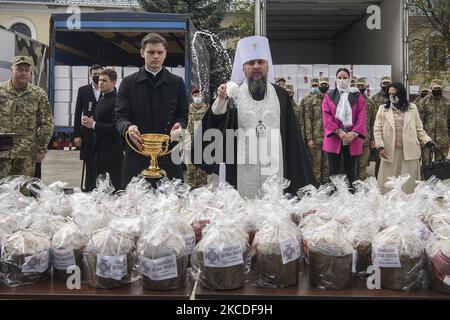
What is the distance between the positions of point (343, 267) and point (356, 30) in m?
9.94

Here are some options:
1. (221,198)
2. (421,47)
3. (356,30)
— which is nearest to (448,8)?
(421,47)

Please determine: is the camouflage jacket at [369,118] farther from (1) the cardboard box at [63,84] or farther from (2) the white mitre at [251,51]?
(1) the cardboard box at [63,84]

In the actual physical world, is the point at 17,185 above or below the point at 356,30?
below

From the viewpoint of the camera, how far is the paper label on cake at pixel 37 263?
5.05 ft

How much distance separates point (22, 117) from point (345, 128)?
12.9 ft

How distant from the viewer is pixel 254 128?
3.87 meters

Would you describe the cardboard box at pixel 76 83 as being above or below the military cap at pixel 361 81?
above

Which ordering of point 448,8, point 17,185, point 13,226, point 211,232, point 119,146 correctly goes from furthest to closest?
point 448,8 < point 119,146 < point 17,185 < point 13,226 < point 211,232

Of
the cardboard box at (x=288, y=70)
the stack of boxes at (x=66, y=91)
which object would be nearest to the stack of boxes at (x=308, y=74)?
the cardboard box at (x=288, y=70)

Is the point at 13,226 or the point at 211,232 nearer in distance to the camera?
the point at 211,232

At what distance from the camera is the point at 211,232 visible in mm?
1568

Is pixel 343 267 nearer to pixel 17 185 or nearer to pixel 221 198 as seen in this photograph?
pixel 221 198

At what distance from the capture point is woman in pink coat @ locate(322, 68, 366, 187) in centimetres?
660

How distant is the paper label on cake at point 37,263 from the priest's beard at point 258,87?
244 cm
